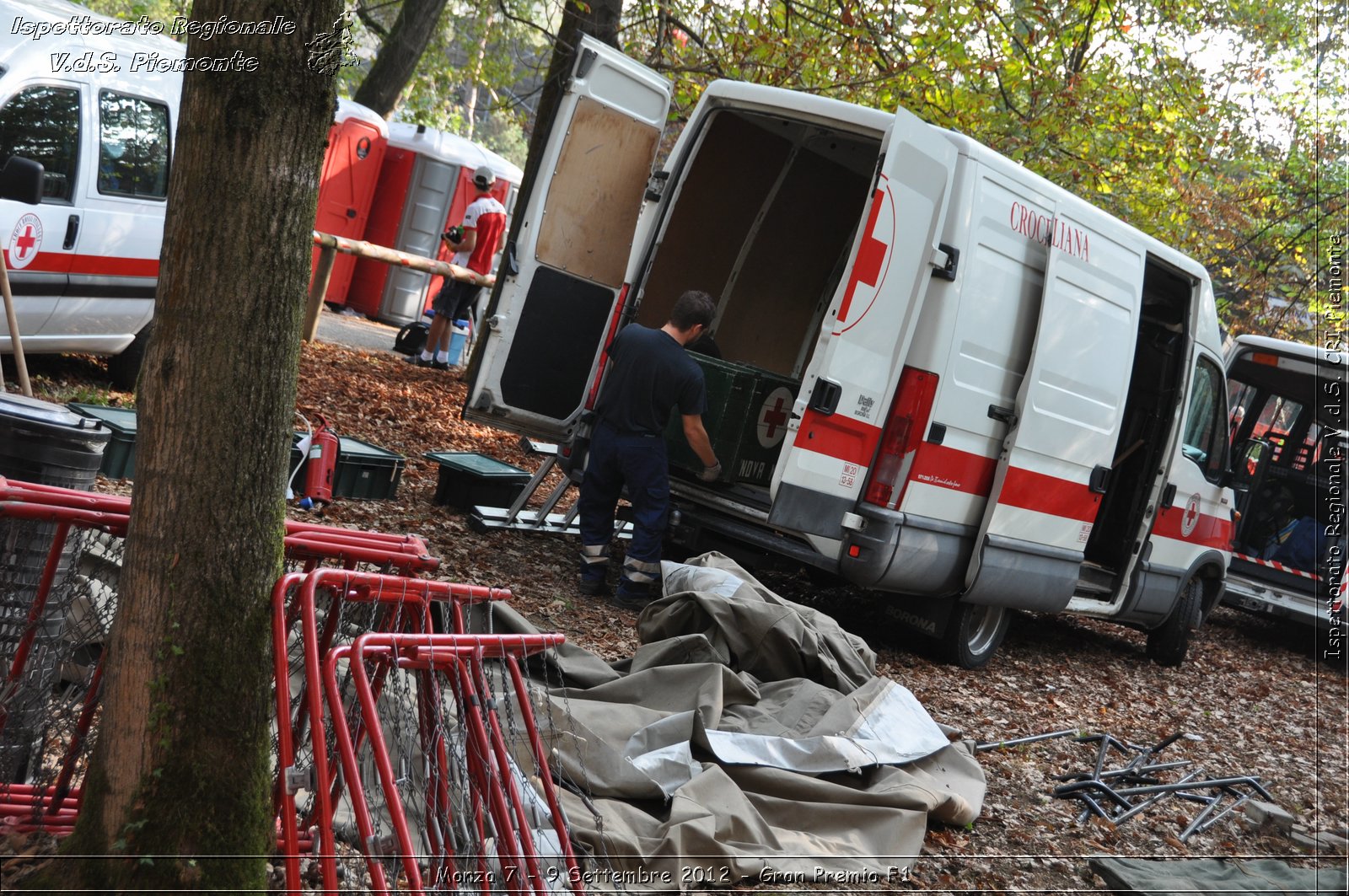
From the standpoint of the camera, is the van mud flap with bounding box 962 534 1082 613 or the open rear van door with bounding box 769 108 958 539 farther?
the van mud flap with bounding box 962 534 1082 613

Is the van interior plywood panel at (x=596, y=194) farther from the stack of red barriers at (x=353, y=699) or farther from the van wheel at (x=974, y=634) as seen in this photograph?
the stack of red barriers at (x=353, y=699)

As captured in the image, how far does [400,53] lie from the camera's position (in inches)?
594

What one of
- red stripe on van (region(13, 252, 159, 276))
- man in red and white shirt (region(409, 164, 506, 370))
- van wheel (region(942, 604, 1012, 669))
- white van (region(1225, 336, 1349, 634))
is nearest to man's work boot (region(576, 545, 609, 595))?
van wheel (region(942, 604, 1012, 669))

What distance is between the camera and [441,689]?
304 cm

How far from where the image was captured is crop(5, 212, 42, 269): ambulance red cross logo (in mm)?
6766

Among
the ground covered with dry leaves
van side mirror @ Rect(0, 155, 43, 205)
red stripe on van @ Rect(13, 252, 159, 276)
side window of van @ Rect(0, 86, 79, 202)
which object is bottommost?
the ground covered with dry leaves

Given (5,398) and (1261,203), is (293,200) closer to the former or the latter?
(5,398)

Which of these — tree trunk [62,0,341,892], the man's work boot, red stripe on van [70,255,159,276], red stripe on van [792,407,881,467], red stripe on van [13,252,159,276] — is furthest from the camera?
red stripe on van [70,255,159,276]

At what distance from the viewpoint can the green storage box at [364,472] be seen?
7238 mm

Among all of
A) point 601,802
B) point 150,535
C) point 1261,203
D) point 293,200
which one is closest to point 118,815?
point 150,535

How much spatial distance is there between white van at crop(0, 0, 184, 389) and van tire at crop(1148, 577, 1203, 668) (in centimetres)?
808

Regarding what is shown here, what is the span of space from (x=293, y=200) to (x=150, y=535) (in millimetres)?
816

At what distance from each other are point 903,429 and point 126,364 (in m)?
5.67

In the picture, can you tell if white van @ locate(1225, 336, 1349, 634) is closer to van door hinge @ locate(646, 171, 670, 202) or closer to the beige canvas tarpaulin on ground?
van door hinge @ locate(646, 171, 670, 202)
